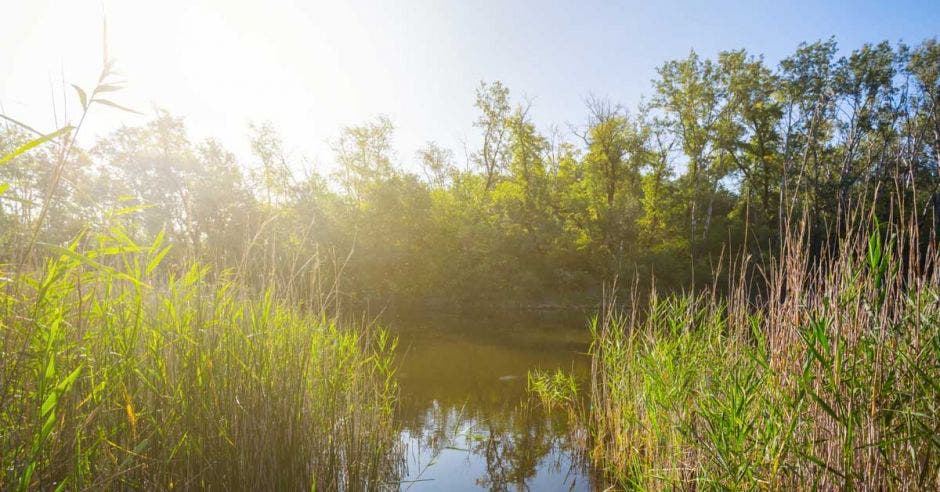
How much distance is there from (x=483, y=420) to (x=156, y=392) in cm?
490

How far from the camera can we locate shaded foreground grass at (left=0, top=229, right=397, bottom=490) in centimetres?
200

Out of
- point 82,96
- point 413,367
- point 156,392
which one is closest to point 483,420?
point 413,367

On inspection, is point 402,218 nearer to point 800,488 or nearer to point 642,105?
point 642,105

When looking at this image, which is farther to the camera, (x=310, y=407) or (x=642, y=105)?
(x=642, y=105)

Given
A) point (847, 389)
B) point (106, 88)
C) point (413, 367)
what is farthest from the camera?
point (413, 367)

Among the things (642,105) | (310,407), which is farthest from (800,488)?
(642,105)

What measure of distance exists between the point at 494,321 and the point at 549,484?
14.8 meters

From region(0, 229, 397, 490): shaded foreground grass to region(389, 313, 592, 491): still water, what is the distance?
5.84 ft

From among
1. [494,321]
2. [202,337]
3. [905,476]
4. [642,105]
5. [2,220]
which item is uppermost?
[642,105]

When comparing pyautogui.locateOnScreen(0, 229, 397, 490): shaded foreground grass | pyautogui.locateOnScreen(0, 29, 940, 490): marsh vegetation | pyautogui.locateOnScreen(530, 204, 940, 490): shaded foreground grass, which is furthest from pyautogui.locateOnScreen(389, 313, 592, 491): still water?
pyautogui.locateOnScreen(530, 204, 940, 490): shaded foreground grass

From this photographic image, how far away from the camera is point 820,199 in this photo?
24.4 meters

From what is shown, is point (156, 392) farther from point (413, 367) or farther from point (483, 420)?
point (413, 367)

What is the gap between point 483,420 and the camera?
673cm

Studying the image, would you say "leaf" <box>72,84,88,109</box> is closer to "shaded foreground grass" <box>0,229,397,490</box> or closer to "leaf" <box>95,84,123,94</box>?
"leaf" <box>95,84,123,94</box>
